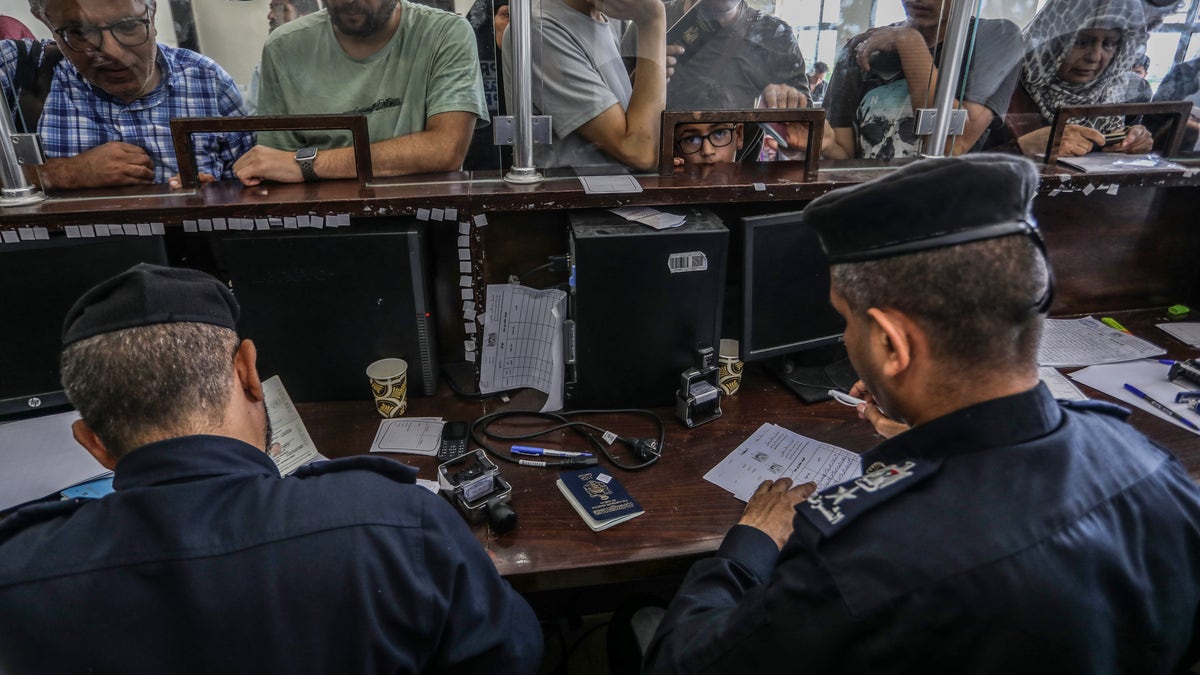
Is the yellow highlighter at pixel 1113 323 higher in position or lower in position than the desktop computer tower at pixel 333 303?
lower

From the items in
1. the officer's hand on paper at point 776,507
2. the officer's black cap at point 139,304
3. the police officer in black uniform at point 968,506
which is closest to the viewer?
the police officer in black uniform at point 968,506

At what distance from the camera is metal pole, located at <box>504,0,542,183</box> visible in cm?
133

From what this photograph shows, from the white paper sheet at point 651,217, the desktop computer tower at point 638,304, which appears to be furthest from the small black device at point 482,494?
the white paper sheet at point 651,217

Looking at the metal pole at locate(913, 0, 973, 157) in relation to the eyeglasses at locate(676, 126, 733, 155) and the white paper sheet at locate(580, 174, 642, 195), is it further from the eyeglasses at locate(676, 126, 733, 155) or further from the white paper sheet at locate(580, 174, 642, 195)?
the white paper sheet at locate(580, 174, 642, 195)

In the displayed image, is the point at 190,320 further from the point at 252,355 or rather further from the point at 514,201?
the point at 514,201

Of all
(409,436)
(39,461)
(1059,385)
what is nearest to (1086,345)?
(1059,385)

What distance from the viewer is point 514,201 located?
1376mm

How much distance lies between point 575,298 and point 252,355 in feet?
2.26

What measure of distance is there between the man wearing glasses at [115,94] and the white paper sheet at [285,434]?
508 mm

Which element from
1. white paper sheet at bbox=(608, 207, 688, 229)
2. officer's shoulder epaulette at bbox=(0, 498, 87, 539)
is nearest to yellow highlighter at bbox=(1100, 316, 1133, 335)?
white paper sheet at bbox=(608, 207, 688, 229)

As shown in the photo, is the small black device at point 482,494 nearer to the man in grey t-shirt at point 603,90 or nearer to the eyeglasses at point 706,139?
the man in grey t-shirt at point 603,90

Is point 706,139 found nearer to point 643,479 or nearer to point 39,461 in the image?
Answer: point 643,479

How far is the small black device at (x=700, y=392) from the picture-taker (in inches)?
57.5

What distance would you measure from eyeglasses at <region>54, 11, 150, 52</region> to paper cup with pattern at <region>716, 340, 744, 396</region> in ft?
4.89
